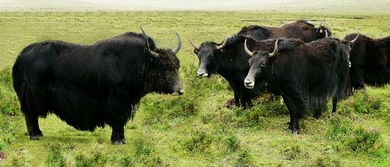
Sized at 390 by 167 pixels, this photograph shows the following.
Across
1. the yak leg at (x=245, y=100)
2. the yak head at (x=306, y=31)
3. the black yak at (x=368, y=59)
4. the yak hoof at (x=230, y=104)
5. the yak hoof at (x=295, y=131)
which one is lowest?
the yak hoof at (x=230, y=104)

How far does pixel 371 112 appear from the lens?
895cm

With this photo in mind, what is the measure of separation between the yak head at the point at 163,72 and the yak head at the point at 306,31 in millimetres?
5798

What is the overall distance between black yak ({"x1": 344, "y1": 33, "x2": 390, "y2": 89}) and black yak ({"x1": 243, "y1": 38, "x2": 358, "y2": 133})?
69.5 inches

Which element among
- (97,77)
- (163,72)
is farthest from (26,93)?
(163,72)

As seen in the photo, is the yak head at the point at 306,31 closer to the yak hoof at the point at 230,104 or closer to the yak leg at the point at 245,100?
the yak hoof at the point at 230,104

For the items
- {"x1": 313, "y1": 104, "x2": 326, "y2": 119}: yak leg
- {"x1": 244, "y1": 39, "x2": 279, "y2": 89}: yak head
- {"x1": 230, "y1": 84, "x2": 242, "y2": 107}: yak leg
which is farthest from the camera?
{"x1": 230, "y1": 84, "x2": 242, "y2": 107}: yak leg

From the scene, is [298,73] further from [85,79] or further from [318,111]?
[85,79]

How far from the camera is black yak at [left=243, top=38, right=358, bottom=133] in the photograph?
25.0ft

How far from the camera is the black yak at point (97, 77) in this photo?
6965 mm

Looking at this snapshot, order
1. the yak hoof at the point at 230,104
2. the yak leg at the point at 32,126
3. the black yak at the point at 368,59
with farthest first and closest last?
the black yak at the point at 368,59 < the yak hoof at the point at 230,104 < the yak leg at the point at 32,126

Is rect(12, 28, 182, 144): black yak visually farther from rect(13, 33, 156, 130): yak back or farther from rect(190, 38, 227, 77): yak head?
rect(190, 38, 227, 77): yak head

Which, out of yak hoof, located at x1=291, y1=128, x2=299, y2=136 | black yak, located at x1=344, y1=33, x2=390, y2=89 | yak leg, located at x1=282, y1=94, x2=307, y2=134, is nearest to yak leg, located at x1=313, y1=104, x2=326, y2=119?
yak leg, located at x1=282, y1=94, x2=307, y2=134

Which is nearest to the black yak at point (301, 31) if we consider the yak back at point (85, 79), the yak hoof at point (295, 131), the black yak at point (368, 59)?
the black yak at point (368, 59)

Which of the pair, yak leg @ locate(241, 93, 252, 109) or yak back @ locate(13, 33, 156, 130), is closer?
yak back @ locate(13, 33, 156, 130)
